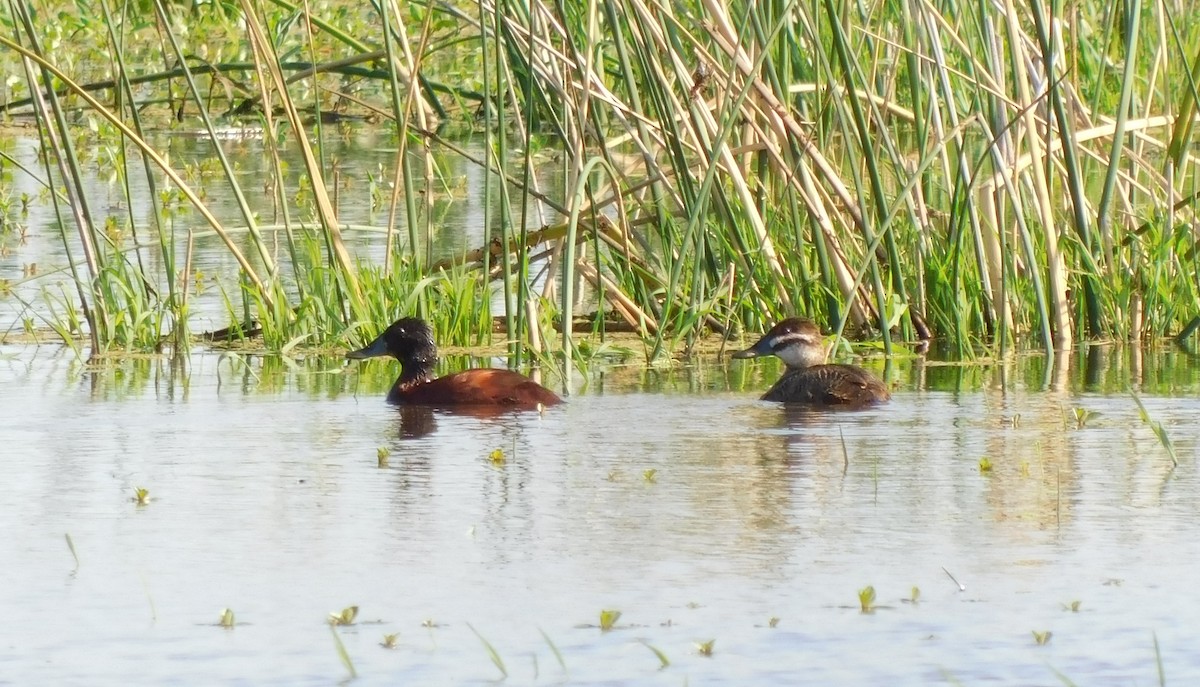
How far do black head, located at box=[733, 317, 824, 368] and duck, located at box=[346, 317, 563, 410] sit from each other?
0.97m

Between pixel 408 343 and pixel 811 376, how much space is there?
1.54 meters

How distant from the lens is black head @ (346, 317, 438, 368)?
831 centimetres

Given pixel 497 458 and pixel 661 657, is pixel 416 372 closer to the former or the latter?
pixel 497 458

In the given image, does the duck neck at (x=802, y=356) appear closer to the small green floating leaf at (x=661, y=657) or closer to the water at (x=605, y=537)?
the water at (x=605, y=537)

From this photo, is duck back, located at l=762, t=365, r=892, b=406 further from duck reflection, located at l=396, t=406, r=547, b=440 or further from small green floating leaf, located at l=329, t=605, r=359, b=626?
small green floating leaf, located at l=329, t=605, r=359, b=626

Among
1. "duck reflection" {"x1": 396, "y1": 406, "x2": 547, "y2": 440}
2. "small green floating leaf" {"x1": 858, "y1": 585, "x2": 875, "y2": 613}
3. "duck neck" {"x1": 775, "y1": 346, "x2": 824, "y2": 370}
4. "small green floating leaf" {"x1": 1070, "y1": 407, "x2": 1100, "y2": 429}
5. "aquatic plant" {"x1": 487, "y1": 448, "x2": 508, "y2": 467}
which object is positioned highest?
"duck neck" {"x1": 775, "y1": 346, "x2": 824, "y2": 370}

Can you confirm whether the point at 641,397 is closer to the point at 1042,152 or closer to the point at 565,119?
the point at 565,119

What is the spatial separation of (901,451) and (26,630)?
2.97 m

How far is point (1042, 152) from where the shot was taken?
8.89m

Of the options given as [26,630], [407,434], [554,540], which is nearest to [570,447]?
[407,434]

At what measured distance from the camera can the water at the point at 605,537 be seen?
14.2 feet

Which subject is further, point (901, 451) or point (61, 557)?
point (901, 451)

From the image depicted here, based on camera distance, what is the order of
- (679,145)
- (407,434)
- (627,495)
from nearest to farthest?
(627,495)
(407,434)
(679,145)

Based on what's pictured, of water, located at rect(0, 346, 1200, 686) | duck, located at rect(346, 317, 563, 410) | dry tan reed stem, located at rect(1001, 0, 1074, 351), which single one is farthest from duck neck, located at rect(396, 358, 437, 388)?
dry tan reed stem, located at rect(1001, 0, 1074, 351)
